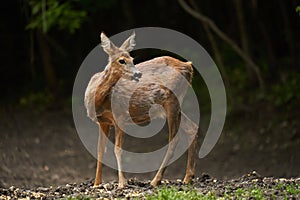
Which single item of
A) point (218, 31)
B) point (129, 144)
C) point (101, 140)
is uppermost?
point (218, 31)

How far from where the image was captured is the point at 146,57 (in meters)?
12.2

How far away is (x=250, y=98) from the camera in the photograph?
607 inches

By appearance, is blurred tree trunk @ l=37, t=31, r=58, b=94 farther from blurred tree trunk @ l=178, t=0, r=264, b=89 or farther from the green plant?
the green plant

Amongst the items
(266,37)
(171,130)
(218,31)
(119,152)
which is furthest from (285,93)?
(119,152)

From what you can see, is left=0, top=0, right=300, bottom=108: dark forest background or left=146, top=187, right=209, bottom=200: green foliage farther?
left=0, top=0, right=300, bottom=108: dark forest background

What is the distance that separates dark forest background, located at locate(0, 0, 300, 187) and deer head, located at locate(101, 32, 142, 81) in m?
3.74

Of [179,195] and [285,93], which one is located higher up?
[285,93]

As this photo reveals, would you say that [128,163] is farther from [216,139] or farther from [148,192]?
[148,192]

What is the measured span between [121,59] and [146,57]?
17.2 feet

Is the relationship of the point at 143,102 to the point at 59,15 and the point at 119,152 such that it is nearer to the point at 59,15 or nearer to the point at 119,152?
the point at 119,152

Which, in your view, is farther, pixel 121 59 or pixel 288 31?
pixel 288 31

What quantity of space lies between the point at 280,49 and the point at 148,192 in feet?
35.7

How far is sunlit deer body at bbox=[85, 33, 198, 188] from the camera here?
707cm

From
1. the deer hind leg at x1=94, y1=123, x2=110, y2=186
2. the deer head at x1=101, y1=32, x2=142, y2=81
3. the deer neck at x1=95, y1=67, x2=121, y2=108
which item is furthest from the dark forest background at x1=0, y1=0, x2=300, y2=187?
the deer head at x1=101, y1=32, x2=142, y2=81
